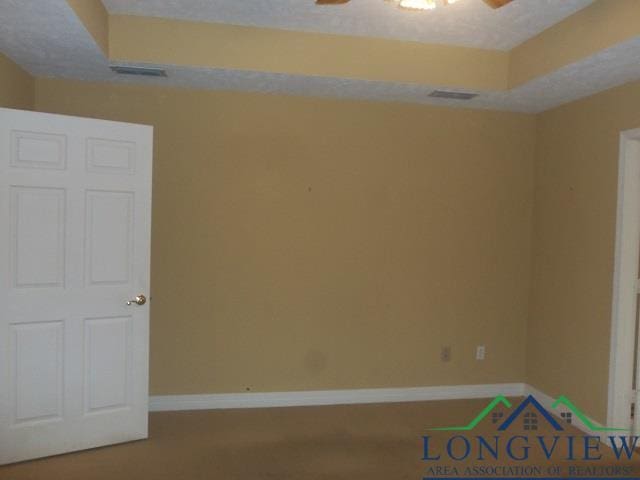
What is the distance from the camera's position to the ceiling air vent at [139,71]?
315cm

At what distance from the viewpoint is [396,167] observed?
12.8 feet

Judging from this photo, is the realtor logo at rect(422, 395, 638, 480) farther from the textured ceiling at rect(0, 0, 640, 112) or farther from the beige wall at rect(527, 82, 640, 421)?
the textured ceiling at rect(0, 0, 640, 112)

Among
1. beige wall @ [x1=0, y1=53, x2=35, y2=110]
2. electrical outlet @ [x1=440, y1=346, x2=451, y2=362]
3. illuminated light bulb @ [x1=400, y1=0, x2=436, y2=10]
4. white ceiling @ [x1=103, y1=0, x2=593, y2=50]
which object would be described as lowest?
electrical outlet @ [x1=440, y1=346, x2=451, y2=362]

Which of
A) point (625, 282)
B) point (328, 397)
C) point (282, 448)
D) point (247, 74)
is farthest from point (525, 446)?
point (247, 74)

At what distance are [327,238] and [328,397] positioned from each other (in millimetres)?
1223

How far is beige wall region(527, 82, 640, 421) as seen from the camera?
131 inches

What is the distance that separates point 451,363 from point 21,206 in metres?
3.21

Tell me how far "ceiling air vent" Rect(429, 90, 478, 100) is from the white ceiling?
0.40m

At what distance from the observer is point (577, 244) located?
3625 millimetres

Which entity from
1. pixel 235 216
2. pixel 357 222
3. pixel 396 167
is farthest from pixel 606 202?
pixel 235 216

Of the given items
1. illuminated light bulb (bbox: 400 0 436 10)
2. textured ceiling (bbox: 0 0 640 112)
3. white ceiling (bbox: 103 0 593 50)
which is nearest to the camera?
illuminated light bulb (bbox: 400 0 436 10)

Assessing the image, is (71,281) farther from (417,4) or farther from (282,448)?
(417,4)

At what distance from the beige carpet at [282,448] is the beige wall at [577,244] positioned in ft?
1.56

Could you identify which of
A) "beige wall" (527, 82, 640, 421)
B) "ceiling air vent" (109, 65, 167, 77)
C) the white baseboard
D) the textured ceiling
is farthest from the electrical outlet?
"ceiling air vent" (109, 65, 167, 77)
